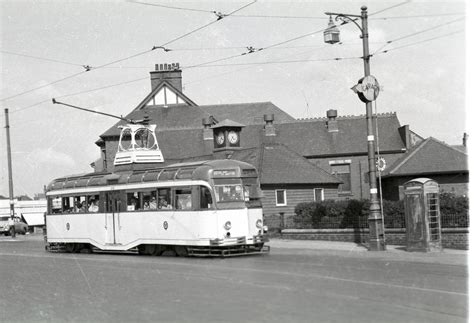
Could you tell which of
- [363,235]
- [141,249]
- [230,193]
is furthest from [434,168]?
[230,193]

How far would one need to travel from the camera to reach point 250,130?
66000 mm

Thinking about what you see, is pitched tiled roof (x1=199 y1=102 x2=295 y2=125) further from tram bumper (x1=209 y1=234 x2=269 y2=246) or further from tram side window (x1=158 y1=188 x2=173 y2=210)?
tram bumper (x1=209 y1=234 x2=269 y2=246)

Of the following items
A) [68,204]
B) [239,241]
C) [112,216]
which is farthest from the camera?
[68,204]

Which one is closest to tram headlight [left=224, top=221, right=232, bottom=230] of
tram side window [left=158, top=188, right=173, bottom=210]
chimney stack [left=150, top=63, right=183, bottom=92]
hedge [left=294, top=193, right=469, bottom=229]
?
tram side window [left=158, top=188, right=173, bottom=210]

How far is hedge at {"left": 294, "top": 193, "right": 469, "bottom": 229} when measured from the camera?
23422 mm

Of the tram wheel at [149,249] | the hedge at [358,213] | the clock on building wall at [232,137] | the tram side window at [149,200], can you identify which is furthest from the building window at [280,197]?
the tram side window at [149,200]

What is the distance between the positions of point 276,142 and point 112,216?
34.4 metres

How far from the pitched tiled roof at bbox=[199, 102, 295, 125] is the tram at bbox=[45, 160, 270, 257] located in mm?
50216

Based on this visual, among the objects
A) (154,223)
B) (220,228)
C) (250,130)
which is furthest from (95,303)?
(250,130)

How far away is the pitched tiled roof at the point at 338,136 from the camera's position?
60219 mm

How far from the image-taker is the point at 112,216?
26234mm

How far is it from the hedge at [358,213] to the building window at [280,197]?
15.4m

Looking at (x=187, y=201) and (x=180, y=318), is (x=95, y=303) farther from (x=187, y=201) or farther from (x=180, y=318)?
(x=187, y=201)

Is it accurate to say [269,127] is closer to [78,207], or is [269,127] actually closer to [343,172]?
[343,172]
